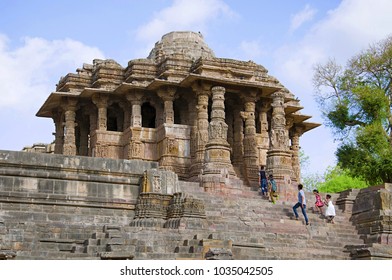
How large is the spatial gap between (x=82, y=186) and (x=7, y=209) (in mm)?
2207

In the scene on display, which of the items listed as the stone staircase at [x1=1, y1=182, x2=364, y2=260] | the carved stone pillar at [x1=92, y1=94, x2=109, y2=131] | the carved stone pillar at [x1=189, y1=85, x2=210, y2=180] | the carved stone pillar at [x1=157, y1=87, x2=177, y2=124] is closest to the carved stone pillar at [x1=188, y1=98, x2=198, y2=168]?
the carved stone pillar at [x1=189, y1=85, x2=210, y2=180]

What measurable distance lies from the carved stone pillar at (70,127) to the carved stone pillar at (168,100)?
4228 millimetres

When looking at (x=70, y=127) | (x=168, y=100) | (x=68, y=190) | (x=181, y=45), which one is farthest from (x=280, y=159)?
(x=70, y=127)

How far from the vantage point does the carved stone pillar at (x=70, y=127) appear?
29.3 metres

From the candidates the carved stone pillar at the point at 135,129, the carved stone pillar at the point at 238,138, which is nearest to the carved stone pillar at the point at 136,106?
the carved stone pillar at the point at 135,129

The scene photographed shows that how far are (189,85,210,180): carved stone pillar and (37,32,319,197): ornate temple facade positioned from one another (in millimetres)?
38

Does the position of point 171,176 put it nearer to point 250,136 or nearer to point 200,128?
point 200,128

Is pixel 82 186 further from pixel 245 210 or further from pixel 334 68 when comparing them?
pixel 334 68

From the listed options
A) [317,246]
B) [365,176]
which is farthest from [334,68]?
[317,246]

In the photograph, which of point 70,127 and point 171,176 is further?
point 70,127

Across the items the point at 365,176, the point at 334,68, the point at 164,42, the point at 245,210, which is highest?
the point at 164,42

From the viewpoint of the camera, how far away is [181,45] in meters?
31.6

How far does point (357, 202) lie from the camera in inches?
894

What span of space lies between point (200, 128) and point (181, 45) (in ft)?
21.7
